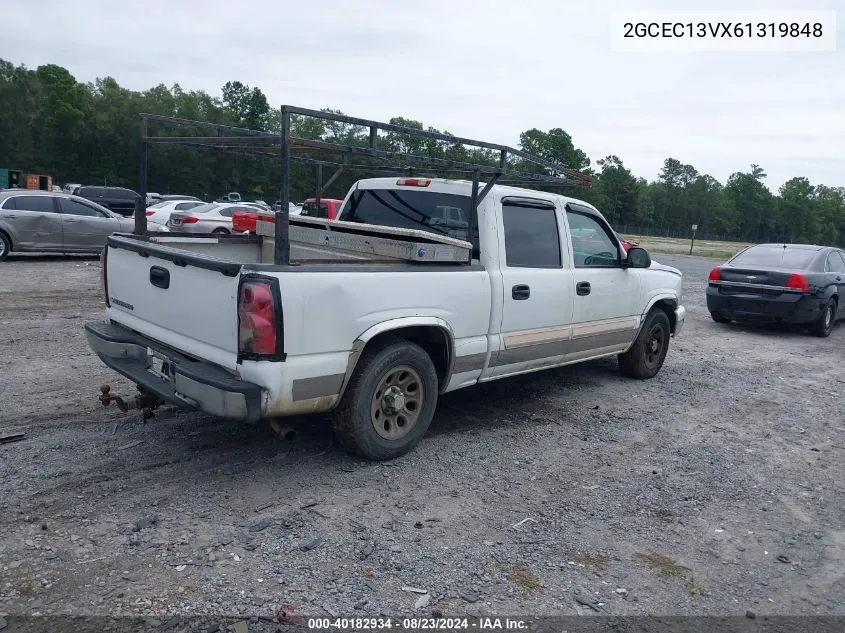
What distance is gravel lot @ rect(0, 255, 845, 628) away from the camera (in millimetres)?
3354

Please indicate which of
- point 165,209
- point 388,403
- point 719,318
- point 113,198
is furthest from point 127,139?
point 388,403

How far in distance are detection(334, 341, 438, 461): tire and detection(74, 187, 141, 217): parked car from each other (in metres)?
27.9

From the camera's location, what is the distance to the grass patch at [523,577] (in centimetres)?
350

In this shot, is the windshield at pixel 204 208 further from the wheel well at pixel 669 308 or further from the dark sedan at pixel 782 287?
the wheel well at pixel 669 308

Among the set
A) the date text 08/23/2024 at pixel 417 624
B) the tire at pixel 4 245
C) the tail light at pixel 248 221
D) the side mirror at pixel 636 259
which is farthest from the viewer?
the tire at pixel 4 245

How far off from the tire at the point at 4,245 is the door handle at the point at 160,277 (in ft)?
39.8

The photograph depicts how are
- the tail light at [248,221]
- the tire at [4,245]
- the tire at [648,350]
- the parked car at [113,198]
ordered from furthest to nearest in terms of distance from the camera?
the parked car at [113,198] → the tire at [4,245] → the tire at [648,350] → the tail light at [248,221]

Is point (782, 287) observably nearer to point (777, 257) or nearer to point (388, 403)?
point (777, 257)

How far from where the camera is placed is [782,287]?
11.3 meters

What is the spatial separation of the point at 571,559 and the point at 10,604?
266cm

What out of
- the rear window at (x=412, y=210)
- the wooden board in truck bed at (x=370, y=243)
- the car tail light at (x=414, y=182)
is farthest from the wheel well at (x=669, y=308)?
the wooden board in truck bed at (x=370, y=243)

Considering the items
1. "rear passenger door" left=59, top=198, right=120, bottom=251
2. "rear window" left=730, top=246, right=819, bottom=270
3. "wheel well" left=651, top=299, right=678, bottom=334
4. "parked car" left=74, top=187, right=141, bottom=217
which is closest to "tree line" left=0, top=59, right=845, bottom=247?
"parked car" left=74, top=187, right=141, bottom=217

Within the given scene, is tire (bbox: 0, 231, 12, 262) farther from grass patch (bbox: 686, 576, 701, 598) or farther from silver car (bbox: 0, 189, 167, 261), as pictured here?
grass patch (bbox: 686, 576, 701, 598)

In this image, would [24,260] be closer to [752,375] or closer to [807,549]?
[752,375]
